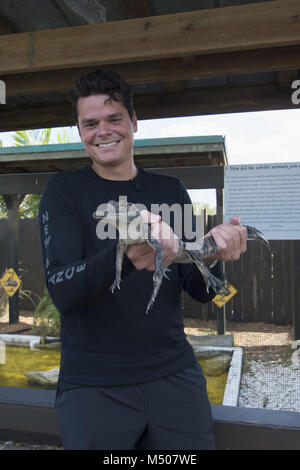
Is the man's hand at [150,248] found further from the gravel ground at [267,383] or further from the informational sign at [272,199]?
the gravel ground at [267,383]

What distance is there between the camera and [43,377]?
4055mm

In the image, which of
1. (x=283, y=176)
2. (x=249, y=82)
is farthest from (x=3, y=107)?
(x=283, y=176)

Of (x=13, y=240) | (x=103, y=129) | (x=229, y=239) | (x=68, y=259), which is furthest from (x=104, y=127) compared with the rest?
(x=13, y=240)

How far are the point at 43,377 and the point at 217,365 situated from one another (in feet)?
6.14

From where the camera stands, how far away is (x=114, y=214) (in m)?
1.07

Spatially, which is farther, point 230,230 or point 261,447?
point 261,447

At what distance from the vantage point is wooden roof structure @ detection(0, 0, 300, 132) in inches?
78.9

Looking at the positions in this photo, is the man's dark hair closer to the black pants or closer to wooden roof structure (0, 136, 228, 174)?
the black pants

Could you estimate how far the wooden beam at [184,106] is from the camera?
286 centimetres

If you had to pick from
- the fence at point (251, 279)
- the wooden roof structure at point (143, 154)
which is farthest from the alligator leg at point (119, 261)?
the wooden roof structure at point (143, 154)

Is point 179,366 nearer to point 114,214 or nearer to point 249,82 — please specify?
point 114,214

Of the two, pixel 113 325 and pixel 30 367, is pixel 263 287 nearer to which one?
pixel 30 367

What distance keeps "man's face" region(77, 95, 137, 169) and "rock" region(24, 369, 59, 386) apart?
3156 millimetres
